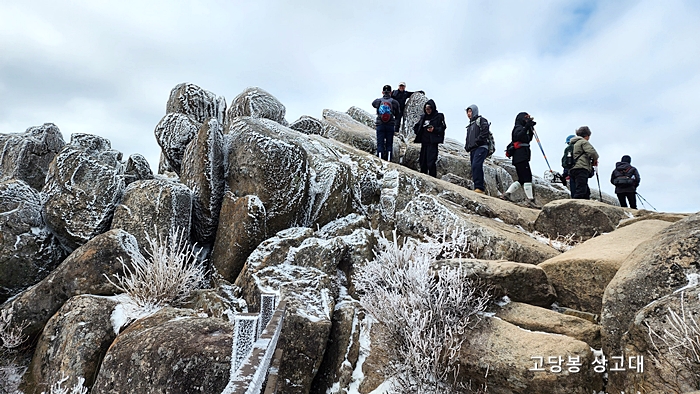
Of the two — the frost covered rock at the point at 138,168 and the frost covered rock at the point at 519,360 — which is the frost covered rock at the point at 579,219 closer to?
the frost covered rock at the point at 519,360

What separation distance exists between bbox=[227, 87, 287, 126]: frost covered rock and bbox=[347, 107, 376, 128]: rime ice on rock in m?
9.74

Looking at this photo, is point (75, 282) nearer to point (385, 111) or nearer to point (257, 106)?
point (257, 106)

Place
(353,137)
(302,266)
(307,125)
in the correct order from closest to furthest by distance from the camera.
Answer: (302,266) < (307,125) < (353,137)

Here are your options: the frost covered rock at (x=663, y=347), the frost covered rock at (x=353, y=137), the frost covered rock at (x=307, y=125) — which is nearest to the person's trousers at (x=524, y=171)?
the frost covered rock at (x=353, y=137)

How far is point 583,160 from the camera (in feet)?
26.5

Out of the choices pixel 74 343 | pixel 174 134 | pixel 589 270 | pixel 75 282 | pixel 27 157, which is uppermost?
pixel 174 134

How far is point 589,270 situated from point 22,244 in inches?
301

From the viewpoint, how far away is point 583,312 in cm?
394

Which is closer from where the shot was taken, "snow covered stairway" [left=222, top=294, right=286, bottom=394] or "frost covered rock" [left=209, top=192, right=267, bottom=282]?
"snow covered stairway" [left=222, top=294, right=286, bottom=394]

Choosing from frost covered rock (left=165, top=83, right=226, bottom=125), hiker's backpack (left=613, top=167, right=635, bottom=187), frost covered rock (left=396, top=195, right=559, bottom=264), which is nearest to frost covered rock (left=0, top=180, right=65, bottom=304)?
frost covered rock (left=165, top=83, right=226, bottom=125)

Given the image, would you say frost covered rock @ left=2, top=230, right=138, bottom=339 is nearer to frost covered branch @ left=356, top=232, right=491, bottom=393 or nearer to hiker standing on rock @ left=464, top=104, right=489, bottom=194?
frost covered branch @ left=356, top=232, right=491, bottom=393

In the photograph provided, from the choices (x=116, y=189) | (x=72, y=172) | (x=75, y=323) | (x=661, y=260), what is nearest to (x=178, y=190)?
(x=116, y=189)

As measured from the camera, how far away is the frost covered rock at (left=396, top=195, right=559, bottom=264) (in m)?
5.52

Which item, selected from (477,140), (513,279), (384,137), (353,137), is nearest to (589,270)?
(513,279)
